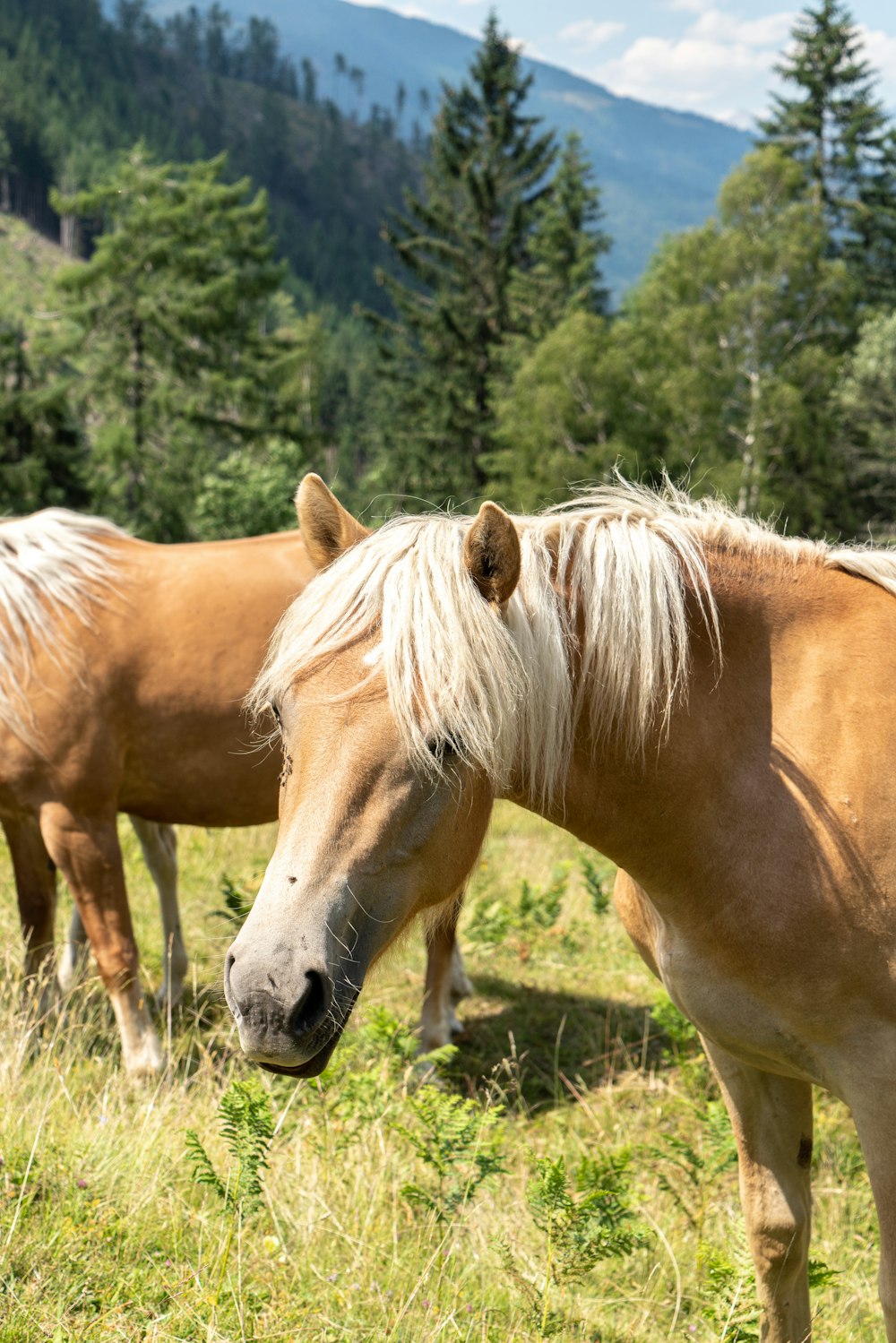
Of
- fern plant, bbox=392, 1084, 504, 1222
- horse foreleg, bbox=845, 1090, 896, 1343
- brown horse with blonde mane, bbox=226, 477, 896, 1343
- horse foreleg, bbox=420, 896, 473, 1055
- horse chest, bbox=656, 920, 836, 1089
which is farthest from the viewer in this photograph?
horse foreleg, bbox=420, 896, 473, 1055

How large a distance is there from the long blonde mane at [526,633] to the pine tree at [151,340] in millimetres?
25313

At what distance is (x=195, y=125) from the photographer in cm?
15300

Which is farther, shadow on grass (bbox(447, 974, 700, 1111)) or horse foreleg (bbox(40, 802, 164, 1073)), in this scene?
shadow on grass (bbox(447, 974, 700, 1111))

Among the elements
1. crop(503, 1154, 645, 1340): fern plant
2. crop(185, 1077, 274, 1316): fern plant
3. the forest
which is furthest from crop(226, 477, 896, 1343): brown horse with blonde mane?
the forest

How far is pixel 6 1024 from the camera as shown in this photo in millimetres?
3822

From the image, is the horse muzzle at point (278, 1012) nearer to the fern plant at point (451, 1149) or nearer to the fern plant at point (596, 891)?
the fern plant at point (451, 1149)

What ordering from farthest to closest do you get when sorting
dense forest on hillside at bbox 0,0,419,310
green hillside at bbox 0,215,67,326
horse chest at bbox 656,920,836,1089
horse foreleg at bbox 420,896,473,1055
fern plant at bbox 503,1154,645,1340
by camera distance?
dense forest on hillside at bbox 0,0,419,310, green hillside at bbox 0,215,67,326, horse foreleg at bbox 420,896,473,1055, fern plant at bbox 503,1154,645,1340, horse chest at bbox 656,920,836,1089

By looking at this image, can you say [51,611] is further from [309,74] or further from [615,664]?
[309,74]

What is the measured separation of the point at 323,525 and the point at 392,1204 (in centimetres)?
208

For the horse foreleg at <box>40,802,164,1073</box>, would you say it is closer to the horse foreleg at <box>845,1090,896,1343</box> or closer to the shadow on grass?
the shadow on grass

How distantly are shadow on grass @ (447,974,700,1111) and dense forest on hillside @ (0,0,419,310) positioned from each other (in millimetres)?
98041

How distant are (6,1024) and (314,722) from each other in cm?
275

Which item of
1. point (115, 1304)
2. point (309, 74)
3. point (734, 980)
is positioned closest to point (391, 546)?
point (734, 980)

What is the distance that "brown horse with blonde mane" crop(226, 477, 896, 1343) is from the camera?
180 cm
